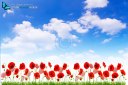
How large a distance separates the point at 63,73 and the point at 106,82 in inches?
32.0

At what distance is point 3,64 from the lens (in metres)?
5.06

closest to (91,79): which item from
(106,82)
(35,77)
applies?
(106,82)

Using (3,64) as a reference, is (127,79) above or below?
below

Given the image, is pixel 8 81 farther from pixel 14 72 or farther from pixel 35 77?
pixel 35 77

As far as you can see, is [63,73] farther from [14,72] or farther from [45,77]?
[14,72]

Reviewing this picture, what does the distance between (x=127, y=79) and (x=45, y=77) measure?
5.00ft

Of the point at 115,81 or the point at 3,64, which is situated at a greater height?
the point at 3,64

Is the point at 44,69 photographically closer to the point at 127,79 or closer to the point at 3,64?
the point at 3,64

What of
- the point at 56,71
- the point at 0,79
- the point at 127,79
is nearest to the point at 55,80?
the point at 56,71

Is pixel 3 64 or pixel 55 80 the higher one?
pixel 3 64

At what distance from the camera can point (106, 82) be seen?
4.98 meters

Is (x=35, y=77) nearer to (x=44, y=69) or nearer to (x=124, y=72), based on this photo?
(x=44, y=69)

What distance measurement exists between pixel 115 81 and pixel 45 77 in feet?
4.23

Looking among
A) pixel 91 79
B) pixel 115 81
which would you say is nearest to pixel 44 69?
pixel 91 79
